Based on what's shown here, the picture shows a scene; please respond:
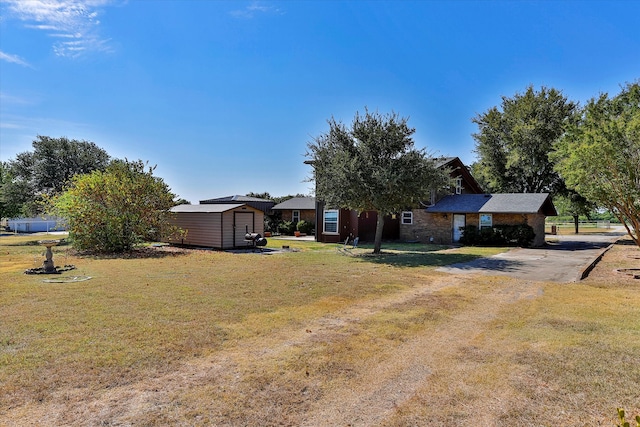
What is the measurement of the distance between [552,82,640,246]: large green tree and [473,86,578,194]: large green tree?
54.5ft

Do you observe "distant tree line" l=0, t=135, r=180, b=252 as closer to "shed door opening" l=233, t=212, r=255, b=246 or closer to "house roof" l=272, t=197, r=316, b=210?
"shed door opening" l=233, t=212, r=255, b=246

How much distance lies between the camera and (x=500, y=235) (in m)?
23.2

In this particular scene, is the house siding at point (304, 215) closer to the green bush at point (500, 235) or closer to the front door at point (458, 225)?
the front door at point (458, 225)

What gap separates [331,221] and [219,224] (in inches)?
322

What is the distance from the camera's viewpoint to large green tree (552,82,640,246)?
12062 mm

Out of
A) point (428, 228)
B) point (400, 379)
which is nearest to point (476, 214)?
point (428, 228)

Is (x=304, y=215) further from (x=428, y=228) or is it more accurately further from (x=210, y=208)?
(x=210, y=208)

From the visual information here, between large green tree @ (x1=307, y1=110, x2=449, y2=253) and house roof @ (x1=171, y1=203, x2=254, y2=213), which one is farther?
house roof @ (x1=171, y1=203, x2=254, y2=213)

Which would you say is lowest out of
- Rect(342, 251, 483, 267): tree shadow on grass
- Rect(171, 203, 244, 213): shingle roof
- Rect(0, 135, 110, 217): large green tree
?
Rect(342, 251, 483, 267): tree shadow on grass

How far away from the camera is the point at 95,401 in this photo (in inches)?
146

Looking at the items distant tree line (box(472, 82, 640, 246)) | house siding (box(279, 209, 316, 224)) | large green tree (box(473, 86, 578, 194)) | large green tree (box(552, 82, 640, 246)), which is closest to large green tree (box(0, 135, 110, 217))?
house siding (box(279, 209, 316, 224))

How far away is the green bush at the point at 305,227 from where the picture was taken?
110 feet

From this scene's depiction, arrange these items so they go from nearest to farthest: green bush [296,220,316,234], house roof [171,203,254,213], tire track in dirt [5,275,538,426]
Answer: tire track in dirt [5,275,538,426] → house roof [171,203,254,213] → green bush [296,220,316,234]

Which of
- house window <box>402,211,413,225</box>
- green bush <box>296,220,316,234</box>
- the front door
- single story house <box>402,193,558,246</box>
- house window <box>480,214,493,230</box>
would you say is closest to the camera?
single story house <box>402,193,558,246</box>
